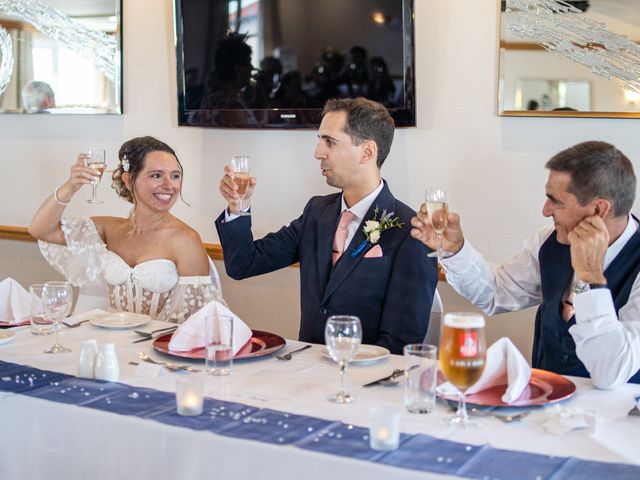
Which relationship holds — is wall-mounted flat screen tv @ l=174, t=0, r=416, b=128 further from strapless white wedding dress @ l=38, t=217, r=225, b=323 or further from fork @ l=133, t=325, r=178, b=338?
fork @ l=133, t=325, r=178, b=338

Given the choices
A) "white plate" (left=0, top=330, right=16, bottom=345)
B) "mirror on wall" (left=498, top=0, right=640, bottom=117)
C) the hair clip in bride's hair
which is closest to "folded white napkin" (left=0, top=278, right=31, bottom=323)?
"white plate" (left=0, top=330, right=16, bottom=345)

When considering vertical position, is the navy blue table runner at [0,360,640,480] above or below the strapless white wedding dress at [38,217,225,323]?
below

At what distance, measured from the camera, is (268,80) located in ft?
13.1

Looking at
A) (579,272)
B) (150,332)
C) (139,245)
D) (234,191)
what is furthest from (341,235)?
(579,272)

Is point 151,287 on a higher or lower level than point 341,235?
lower

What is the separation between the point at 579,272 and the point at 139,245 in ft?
6.36

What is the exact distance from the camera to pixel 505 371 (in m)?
2.08

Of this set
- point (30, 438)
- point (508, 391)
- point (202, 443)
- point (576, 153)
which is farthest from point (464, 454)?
point (576, 153)

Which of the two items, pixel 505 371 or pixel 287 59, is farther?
pixel 287 59

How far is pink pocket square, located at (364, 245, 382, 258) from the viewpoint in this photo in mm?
3053

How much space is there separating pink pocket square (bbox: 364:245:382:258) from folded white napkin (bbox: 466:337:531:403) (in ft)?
3.25

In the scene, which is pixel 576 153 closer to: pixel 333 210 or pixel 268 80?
pixel 333 210

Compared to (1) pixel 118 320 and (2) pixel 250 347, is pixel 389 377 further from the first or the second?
(1) pixel 118 320

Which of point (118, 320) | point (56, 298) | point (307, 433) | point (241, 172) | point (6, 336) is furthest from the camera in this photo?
point (241, 172)
